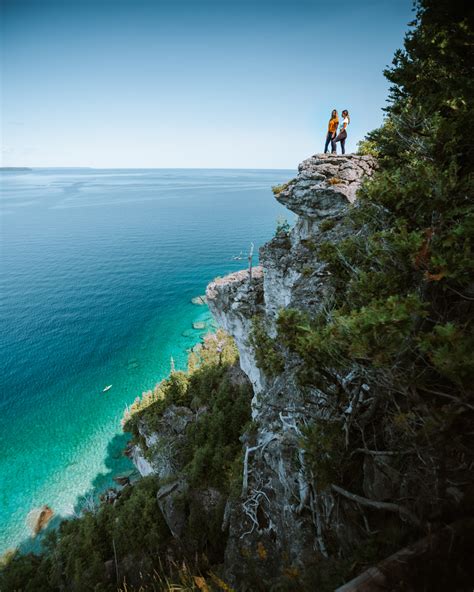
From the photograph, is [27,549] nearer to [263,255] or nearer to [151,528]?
[151,528]

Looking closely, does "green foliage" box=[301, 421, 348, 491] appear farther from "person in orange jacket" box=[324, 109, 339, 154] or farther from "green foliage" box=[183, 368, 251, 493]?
"person in orange jacket" box=[324, 109, 339, 154]

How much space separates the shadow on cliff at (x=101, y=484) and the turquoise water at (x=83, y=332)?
0.13m

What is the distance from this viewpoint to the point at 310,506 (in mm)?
6293

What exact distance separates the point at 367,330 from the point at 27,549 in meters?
31.0

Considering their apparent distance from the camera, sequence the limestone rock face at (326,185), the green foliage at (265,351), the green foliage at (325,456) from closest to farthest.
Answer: the green foliage at (325,456), the green foliage at (265,351), the limestone rock face at (326,185)

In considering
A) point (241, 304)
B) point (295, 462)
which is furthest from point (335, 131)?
point (295, 462)

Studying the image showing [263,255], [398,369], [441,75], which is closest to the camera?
[398,369]

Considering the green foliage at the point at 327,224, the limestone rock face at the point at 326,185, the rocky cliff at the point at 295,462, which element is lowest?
the rocky cliff at the point at 295,462

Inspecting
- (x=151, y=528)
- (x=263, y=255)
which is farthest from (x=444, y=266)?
(x=151, y=528)

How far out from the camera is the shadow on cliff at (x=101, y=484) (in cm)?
2181

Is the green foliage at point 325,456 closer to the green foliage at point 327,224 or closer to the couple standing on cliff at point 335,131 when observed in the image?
the green foliage at point 327,224

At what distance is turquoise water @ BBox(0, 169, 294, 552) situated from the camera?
26719 millimetres

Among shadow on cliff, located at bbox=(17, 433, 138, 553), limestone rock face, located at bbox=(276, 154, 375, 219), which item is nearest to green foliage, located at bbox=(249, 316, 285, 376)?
limestone rock face, located at bbox=(276, 154, 375, 219)

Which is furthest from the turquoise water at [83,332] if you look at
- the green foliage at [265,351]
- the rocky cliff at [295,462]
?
the rocky cliff at [295,462]
